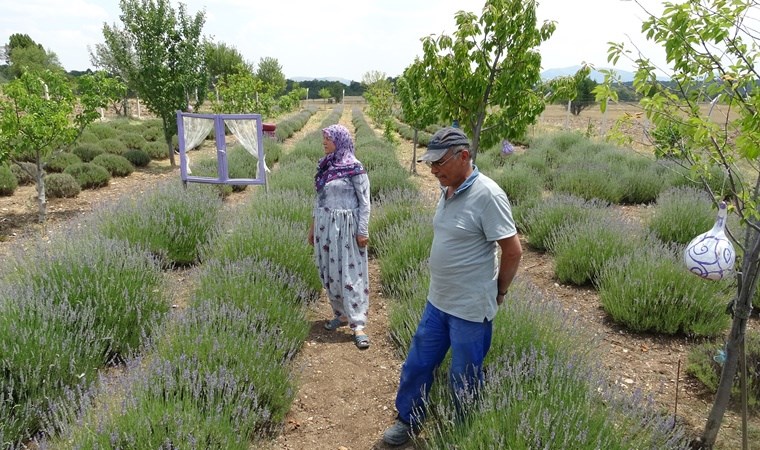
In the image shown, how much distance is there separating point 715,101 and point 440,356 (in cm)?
175

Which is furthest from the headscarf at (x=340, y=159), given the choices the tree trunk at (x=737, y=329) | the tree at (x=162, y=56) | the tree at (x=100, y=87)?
the tree at (x=162, y=56)

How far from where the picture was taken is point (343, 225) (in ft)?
12.0

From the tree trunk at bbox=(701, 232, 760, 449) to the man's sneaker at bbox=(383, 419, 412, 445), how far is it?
63.2 inches

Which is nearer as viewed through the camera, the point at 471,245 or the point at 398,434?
the point at 471,245

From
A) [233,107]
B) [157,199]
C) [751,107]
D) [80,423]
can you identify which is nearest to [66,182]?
[157,199]

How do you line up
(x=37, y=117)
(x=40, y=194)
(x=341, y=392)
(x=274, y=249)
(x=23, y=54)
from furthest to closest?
(x=23, y=54) < (x=40, y=194) < (x=37, y=117) < (x=274, y=249) < (x=341, y=392)

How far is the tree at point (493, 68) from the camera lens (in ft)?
15.5

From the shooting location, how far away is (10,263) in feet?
12.6

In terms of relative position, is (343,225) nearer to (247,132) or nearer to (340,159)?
(340,159)

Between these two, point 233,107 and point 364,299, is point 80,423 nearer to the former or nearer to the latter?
point 364,299

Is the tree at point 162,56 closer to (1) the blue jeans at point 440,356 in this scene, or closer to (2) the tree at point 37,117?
(2) the tree at point 37,117

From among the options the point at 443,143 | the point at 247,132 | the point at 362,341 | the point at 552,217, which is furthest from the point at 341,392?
the point at 247,132

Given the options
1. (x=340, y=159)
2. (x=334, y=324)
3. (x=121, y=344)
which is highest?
(x=340, y=159)

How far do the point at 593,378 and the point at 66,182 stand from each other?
983 cm
